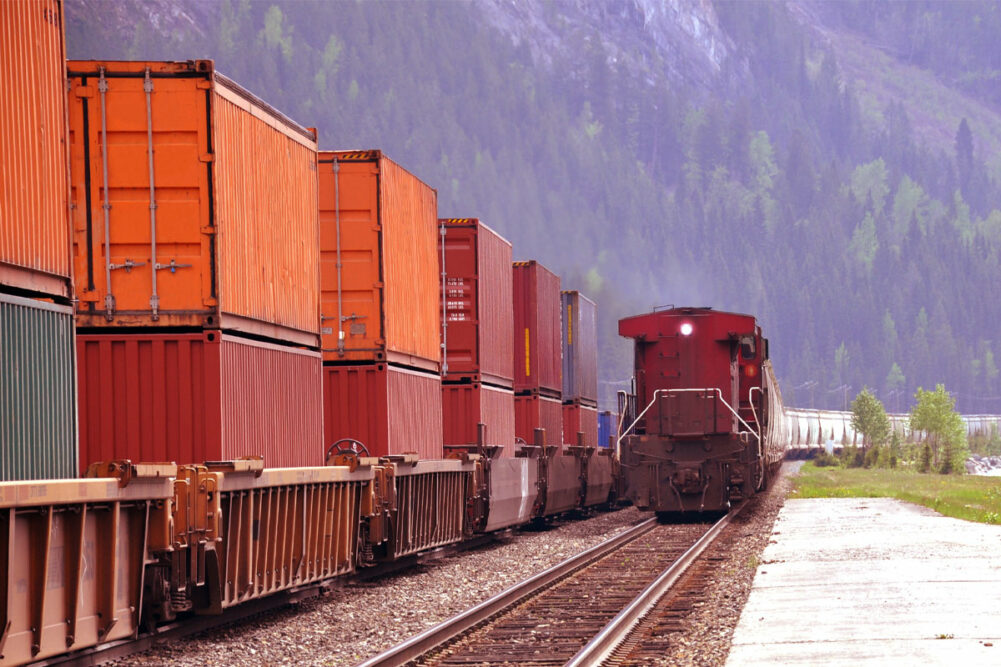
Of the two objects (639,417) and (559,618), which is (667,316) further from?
(559,618)

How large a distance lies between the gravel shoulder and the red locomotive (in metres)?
6.62

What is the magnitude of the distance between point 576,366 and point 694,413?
217 inches

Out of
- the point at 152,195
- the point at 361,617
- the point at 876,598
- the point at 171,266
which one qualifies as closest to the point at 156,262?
the point at 171,266

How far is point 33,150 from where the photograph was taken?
10.5 metres

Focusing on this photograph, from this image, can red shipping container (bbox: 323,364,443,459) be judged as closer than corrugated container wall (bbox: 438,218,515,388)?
Yes

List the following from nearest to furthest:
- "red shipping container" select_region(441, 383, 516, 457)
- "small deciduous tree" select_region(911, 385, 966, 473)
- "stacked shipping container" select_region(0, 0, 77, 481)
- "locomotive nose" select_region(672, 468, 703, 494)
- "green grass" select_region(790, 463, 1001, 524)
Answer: "stacked shipping container" select_region(0, 0, 77, 481) → "red shipping container" select_region(441, 383, 516, 457) → "locomotive nose" select_region(672, 468, 703, 494) → "green grass" select_region(790, 463, 1001, 524) → "small deciduous tree" select_region(911, 385, 966, 473)

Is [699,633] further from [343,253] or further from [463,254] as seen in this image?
[463,254]

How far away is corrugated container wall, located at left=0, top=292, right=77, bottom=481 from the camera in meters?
9.72

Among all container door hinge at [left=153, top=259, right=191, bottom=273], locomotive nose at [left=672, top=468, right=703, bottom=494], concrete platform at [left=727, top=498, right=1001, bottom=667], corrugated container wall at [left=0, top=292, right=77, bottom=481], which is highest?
container door hinge at [left=153, top=259, right=191, bottom=273]

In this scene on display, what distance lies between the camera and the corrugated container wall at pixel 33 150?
1000 centimetres

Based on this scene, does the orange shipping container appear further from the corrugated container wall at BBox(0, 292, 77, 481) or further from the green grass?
the green grass

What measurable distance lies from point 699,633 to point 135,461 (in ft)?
18.0

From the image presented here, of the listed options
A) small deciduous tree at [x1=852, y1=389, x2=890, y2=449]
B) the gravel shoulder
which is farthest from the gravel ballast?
small deciduous tree at [x1=852, y1=389, x2=890, y2=449]

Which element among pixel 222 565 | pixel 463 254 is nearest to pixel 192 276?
pixel 222 565
